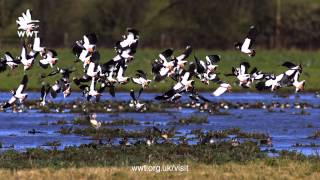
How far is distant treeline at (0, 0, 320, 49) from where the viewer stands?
76312 millimetres

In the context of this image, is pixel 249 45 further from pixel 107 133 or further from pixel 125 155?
pixel 107 133

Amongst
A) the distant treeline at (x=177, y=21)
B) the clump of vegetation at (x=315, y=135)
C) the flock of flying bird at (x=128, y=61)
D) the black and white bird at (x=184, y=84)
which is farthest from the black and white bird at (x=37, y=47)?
the distant treeline at (x=177, y=21)

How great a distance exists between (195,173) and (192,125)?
963 centimetres

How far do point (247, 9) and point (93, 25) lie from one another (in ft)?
44.5

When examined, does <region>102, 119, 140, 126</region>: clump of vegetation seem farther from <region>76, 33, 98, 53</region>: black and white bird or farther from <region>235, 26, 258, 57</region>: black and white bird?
<region>235, 26, 258, 57</region>: black and white bird

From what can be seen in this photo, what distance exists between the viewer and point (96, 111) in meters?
29.8

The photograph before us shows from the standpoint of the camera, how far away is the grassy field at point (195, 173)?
48.8 ft

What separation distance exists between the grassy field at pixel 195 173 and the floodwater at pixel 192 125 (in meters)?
2.60

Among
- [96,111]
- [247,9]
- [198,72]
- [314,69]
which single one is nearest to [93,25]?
[247,9]

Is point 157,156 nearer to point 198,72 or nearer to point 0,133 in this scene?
point 198,72

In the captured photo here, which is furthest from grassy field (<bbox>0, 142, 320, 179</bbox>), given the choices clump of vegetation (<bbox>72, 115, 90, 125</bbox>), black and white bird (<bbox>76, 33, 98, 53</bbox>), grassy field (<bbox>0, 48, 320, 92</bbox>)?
grassy field (<bbox>0, 48, 320, 92</bbox>)

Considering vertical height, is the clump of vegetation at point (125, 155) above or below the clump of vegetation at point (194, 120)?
below

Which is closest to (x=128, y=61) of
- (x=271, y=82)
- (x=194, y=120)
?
(x=271, y=82)

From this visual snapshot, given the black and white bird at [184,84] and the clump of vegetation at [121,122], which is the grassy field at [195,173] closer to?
the black and white bird at [184,84]
